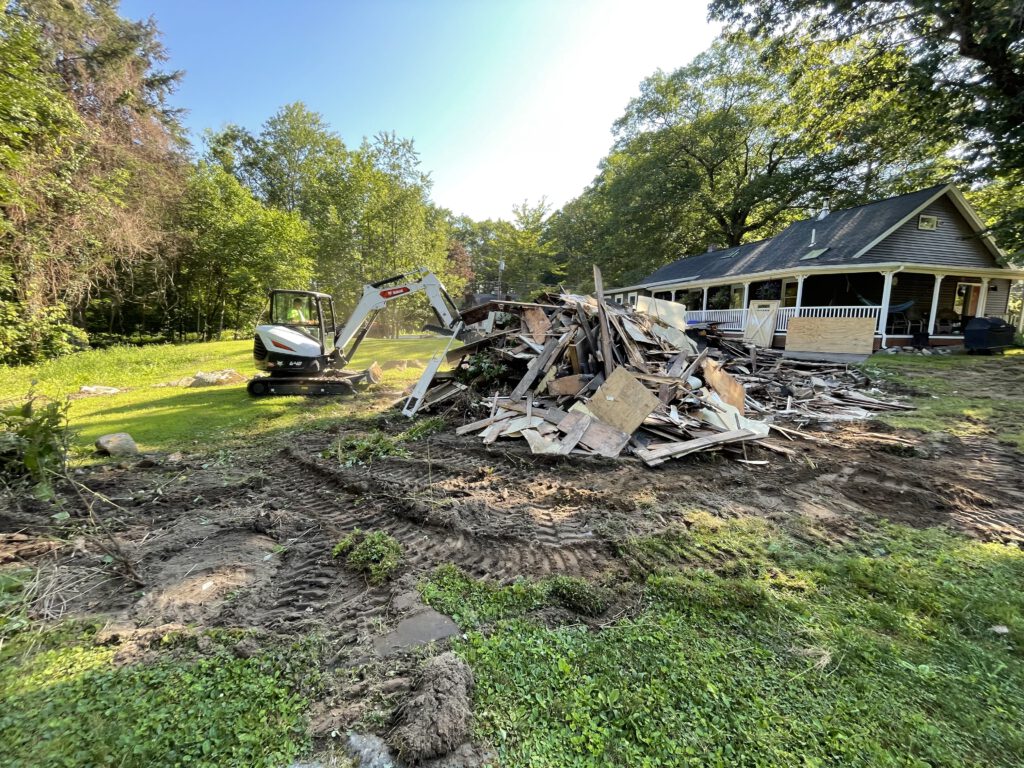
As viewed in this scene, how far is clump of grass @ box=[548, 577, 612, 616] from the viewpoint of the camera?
273cm

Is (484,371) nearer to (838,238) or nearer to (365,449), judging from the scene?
(365,449)

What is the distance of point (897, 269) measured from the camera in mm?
14570

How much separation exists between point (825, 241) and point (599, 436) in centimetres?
1803

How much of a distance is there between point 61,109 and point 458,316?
44.8 feet

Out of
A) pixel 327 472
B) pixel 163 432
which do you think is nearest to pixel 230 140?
pixel 163 432

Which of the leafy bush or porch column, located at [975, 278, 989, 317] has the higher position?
porch column, located at [975, 278, 989, 317]

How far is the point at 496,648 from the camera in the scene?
2373 millimetres

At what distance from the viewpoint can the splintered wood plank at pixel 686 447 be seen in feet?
17.4

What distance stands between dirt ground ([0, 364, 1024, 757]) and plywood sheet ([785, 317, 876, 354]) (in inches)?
370

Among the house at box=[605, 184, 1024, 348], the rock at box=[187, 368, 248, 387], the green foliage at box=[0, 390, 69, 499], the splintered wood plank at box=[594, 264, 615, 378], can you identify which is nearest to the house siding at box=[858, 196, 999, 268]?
the house at box=[605, 184, 1024, 348]

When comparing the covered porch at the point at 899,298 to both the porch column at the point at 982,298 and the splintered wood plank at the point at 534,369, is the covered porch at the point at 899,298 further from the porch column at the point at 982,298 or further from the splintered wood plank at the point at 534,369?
the splintered wood plank at the point at 534,369

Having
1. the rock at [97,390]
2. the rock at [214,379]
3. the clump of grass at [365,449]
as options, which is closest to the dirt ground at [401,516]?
the clump of grass at [365,449]

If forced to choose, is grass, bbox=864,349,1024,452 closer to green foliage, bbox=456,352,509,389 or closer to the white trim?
the white trim

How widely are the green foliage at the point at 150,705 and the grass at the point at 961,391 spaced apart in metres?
9.04
